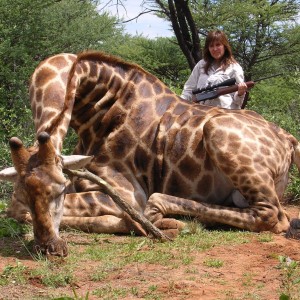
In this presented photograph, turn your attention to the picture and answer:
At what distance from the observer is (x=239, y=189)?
645 cm

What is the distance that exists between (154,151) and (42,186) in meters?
1.95

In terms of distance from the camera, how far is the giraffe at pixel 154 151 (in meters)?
6.30

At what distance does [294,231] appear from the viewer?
5.91m

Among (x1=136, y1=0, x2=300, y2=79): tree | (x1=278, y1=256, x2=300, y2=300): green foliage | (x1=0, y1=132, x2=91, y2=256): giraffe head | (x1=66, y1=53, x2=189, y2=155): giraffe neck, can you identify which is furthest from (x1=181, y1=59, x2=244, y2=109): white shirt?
(x1=136, y1=0, x2=300, y2=79): tree

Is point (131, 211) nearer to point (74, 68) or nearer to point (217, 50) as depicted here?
point (74, 68)

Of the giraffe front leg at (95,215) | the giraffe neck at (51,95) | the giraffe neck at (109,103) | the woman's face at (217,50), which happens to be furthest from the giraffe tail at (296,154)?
the giraffe neck at (51,95)

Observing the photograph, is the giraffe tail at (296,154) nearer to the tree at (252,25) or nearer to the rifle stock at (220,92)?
the rifle stock at (220,92)

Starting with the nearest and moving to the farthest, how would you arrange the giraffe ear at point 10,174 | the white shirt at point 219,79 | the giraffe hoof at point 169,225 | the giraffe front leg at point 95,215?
the giraffe ear at point 10,174
the giraffe hoof at point 169,225
the giraffe front leg at point 95,215
the white shirt at point 219,79

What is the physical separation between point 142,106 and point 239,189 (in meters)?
1.36

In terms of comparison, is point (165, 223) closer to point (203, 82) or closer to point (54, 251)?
point (54, 251)

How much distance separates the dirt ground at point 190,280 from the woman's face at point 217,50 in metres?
3.64

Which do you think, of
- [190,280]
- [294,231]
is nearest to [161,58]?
[294,231]

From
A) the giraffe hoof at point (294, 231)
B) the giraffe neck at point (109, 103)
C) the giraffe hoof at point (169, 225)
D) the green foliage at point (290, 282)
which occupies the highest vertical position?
the giraffe neck at point (109, 103)

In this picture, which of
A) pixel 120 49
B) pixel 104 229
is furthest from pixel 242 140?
pixel 120 49
